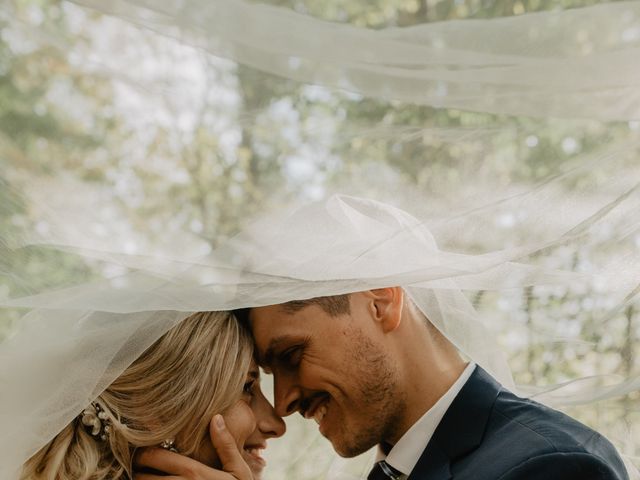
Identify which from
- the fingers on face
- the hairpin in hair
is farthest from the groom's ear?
the hairpin in hair

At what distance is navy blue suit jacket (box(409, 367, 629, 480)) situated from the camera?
7.73ft

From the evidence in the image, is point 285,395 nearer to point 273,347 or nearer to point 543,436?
point 273,347

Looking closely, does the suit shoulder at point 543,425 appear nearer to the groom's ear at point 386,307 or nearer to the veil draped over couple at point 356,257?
the veil draped over couple at point 356,257

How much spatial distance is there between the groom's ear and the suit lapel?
359mm

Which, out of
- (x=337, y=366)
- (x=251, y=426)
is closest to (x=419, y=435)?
(x=337, y=366)

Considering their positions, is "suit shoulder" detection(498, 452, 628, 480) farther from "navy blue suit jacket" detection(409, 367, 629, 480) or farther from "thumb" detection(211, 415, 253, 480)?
"thumb" detection(211, 415, 253, 480)

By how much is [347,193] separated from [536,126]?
1.57 feet

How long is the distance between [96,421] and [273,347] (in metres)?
0.67

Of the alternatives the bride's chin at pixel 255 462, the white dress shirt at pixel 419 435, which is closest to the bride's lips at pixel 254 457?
the bride's chin at pixel 255 462

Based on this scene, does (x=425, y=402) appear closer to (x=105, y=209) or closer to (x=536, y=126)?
(x=536, y=126)

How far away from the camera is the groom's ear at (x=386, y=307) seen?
292cm

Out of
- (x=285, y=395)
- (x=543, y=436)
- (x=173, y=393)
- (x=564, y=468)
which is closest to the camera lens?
(x=564, y=468)

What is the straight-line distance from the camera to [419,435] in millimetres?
2932

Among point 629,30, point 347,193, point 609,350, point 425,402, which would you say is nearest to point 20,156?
point 347,193
